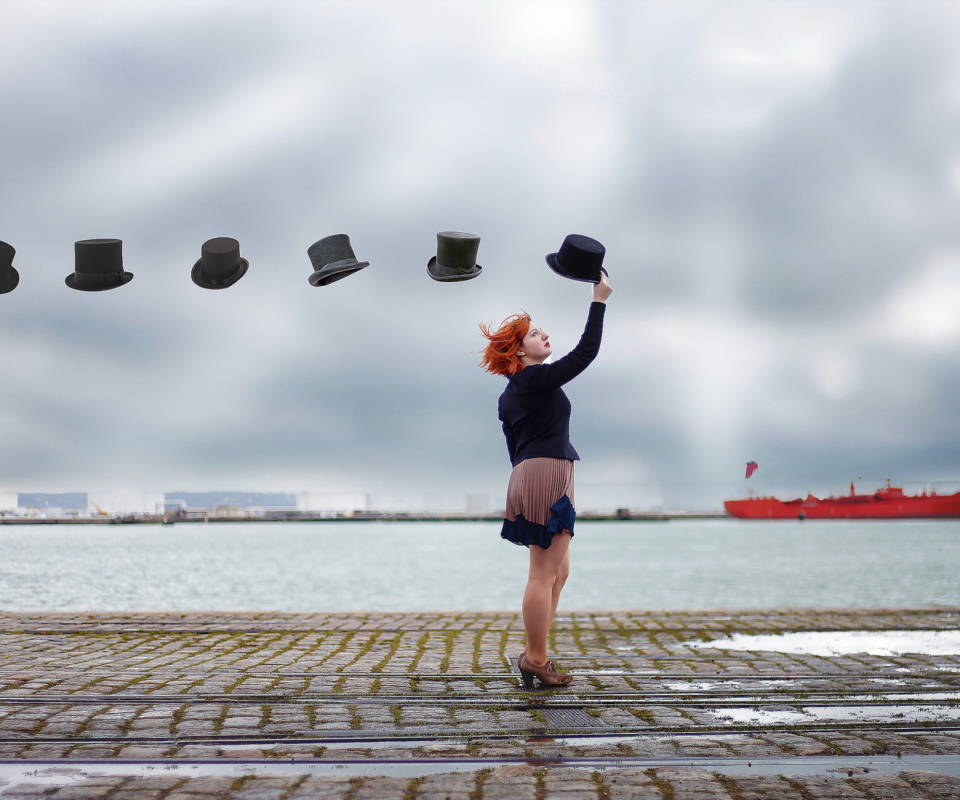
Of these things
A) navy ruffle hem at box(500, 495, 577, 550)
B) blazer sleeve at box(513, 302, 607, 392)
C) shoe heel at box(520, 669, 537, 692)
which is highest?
blazer sleeve at box(513, 302, 607, 392)

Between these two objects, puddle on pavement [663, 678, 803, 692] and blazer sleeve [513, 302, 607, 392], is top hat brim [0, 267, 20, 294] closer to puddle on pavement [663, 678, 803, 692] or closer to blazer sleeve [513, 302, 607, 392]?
blazer sleeve [513, 302, 607, 392]

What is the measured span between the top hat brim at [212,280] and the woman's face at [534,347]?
93.7 inches

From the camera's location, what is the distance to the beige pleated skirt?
4.45 metres

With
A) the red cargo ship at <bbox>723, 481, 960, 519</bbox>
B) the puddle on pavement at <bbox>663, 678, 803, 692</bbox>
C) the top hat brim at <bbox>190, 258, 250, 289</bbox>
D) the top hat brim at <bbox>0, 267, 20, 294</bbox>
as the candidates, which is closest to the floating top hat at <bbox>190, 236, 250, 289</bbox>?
the top hat brim at <bbox>190, 258, 250, 289</bbox>

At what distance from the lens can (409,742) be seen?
3357 millimetres

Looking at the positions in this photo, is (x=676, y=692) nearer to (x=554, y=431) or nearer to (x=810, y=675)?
(x=810, y=675)

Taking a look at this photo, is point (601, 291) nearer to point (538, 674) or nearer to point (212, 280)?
point (538, 674)

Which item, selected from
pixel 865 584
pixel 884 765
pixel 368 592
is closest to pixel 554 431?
pixel 884 765

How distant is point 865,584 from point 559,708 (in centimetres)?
3277

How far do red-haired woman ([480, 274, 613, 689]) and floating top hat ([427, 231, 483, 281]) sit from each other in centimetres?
115

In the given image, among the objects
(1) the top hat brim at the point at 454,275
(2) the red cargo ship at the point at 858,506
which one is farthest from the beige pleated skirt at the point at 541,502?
(2) the red cargo ship at the point at 858,506

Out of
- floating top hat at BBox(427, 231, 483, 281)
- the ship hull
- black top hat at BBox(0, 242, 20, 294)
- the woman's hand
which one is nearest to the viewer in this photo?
the woman's hand

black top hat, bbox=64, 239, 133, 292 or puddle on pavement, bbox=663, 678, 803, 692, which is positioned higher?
black top hat, bbox=64, 239, 133, 292

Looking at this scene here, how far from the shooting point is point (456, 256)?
575 centimetres
